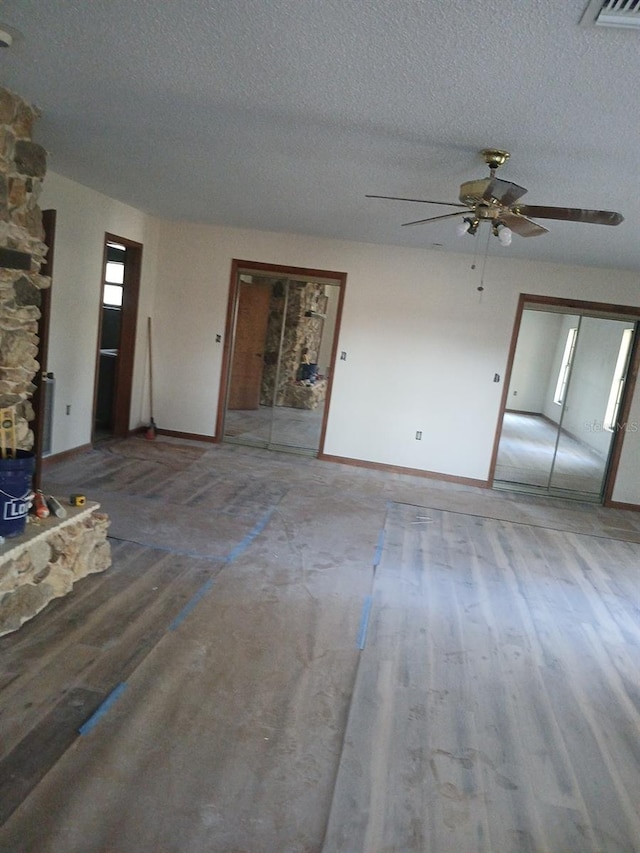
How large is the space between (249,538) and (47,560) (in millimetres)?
1482

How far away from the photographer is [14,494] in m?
2.87

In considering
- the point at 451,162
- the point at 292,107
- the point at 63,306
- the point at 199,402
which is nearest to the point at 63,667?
the point at 292,107

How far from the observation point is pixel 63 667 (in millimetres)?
2557

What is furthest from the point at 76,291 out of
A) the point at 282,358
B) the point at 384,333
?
the point at 384,333

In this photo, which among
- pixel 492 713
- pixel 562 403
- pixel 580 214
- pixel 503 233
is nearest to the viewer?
pixel 492 713

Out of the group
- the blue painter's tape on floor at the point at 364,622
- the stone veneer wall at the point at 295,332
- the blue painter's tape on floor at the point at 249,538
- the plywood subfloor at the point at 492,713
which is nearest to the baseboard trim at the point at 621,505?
the plywood subfloor at the point at 492,713

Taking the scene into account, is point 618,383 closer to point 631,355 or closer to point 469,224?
point 631,355

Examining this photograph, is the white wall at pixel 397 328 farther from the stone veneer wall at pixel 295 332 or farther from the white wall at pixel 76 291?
the white wall at pixel 76 291

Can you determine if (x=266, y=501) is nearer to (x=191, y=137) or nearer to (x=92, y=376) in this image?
(x=92, y=376)

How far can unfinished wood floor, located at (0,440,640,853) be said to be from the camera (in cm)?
194

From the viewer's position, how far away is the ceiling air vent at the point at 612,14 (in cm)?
167

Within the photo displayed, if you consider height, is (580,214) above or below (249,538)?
above

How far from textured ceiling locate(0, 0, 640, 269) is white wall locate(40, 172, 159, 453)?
31.3 inches

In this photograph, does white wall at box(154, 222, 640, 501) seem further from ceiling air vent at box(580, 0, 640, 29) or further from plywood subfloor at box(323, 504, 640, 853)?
ceiling air vent at box(580, 0, 640, 29)
